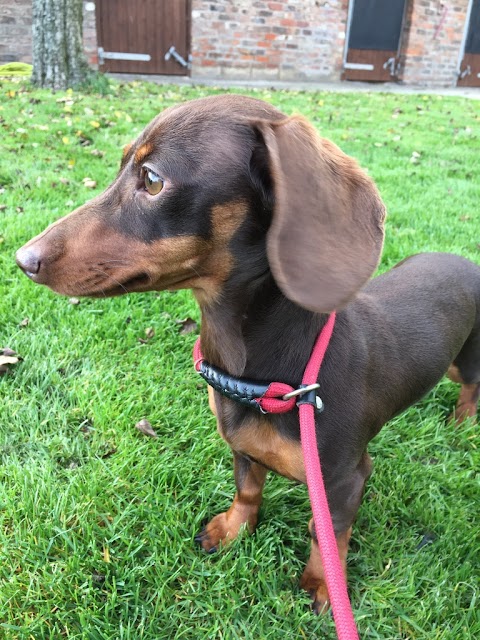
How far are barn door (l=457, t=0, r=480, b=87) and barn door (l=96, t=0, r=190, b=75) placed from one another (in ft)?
26.8

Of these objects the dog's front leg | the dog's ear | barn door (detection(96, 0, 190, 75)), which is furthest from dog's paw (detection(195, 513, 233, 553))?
barn door (detection(96, 0, 190, 75))

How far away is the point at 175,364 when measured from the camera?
9.76 ft

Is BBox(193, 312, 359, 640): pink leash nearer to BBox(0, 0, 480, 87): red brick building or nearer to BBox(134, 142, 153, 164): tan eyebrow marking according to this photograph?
BBox(134, 142, 153, 164): tan eyebrow marking

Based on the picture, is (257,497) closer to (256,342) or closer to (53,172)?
(256,342)

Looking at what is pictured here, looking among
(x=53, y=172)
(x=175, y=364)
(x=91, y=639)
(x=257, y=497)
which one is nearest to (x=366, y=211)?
(x=257, y=497)

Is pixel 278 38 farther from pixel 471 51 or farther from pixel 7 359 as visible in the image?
pixel 7 359

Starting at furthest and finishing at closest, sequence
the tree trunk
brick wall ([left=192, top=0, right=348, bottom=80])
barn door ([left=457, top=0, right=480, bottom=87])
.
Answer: barn door ([left=457, top=0, right=480, bottom=87]), brick wall ([left=192, top=0, right=348, bottom=80]), the tree trunk

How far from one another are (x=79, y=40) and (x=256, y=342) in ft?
25.6

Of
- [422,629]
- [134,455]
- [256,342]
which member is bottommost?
[422,629]

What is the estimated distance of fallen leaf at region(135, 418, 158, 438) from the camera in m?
2.50

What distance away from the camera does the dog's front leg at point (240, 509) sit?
2100 millimetres

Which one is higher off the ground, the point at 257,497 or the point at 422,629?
the point at 257,497

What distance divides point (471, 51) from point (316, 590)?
56.6 ft

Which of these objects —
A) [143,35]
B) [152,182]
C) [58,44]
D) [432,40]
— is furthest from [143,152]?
[432,40]
